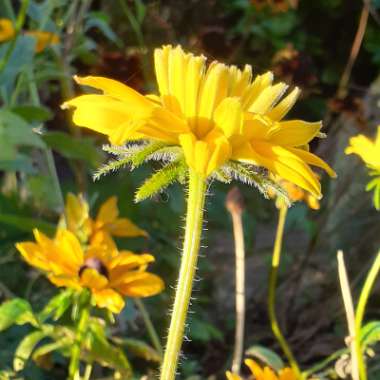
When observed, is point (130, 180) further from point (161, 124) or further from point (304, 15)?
point (304, 15)

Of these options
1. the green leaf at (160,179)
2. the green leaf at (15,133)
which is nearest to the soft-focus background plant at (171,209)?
the green leaf at (15,133)

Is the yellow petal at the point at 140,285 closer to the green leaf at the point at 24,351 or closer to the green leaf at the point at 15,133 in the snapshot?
the green leaf at the point at 24,351

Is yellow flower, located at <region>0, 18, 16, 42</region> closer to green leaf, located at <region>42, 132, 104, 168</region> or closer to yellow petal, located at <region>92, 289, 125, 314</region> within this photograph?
green leaf, located at <region>42, 132, 104, 168</region>

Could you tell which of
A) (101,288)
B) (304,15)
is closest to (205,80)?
(101,288)

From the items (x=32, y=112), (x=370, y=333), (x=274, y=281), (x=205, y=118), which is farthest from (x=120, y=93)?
(x=32, y=112)

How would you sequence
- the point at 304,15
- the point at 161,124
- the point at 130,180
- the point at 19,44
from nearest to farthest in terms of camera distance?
the point at 161,124, the point at 19,44, the point at 130,180, the point at 304,15
